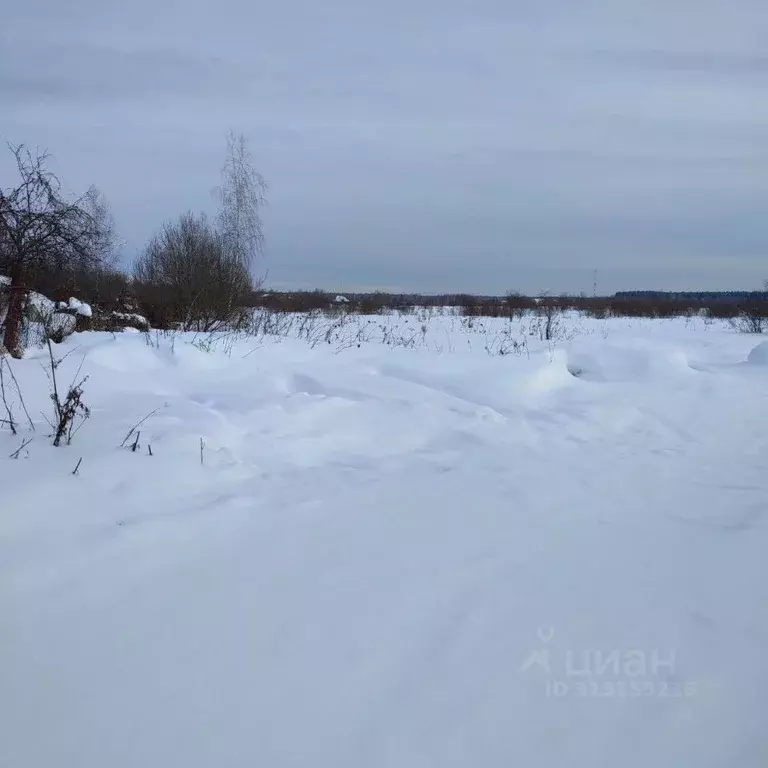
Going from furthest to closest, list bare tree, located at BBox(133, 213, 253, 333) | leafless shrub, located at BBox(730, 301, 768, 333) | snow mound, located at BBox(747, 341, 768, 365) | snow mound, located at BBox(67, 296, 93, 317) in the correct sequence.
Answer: leafless shrub, located at BBox(730, 301, 768, 333)
bare tree, located at BBox(133, 213, 253, 333)
snow mound, located at BBox(67, 296, 93, 317)
snow mound, located at BBox(747, 341, 768, 365)

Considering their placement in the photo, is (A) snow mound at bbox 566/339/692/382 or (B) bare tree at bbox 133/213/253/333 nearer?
(A) snow mound at bbox 566/339/692/382

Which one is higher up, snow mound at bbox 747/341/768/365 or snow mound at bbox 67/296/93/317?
snow mound at bbox 67/296/93/317

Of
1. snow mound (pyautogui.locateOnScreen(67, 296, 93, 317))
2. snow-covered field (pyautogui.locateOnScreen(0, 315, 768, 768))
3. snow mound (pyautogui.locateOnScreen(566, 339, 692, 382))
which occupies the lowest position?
snow-covered field (pyautogui.locateOnScreen(0, 315, 768, 768))

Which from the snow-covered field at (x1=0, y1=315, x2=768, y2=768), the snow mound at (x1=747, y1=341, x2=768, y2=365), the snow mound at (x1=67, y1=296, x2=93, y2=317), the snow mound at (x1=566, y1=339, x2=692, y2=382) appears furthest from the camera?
the snow mound at (x1=67, y1=296, x2=93, y2=317)

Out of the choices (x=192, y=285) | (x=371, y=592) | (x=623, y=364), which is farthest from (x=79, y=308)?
(x=371, y=592)

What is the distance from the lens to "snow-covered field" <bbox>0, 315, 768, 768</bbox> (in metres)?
1.43

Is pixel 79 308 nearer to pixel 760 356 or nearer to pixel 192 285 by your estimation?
Result: pixel 192 285

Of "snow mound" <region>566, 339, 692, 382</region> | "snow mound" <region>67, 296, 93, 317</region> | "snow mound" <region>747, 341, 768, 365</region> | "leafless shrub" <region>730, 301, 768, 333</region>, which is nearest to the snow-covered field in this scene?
"snow mound" <region>566, 339, 692, 382</region>

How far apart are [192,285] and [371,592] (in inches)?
442

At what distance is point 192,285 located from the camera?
12.1 m

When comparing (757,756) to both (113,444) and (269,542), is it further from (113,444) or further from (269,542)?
(113,444)

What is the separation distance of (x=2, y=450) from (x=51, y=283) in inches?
163

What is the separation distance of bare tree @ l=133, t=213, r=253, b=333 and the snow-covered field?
7860 mm

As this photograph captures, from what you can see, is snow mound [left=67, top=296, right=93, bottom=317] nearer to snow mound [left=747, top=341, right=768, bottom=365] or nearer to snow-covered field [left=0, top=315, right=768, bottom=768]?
snow-covered field [left=0, top=315, right=768, bottom=768]
